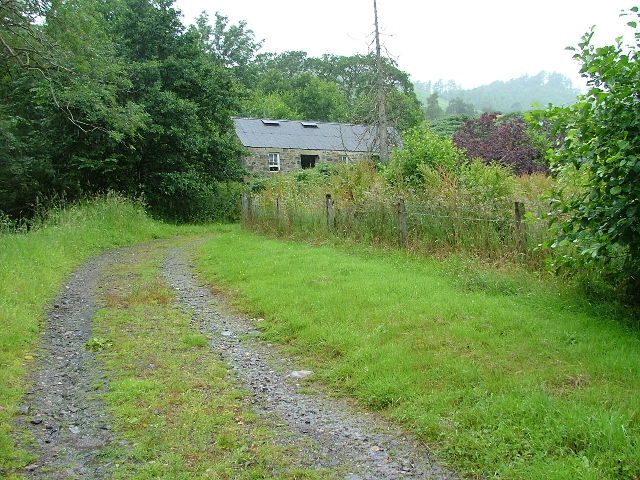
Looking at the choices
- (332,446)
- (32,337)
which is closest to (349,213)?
(32,337)

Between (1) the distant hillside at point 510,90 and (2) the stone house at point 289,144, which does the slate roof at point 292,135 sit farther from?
(1) the distant hillside at point 510,90

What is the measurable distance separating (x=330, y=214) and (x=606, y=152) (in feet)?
28.4

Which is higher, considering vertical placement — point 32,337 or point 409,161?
point 409,161

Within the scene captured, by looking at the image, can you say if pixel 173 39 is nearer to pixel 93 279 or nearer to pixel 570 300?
pixel 93 279

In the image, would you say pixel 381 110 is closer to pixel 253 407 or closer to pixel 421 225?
pixel 421 225

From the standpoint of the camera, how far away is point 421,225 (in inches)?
443

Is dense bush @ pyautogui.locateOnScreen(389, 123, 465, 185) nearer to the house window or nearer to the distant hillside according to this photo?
the house window

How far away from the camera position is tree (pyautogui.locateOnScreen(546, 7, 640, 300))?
17.8ft

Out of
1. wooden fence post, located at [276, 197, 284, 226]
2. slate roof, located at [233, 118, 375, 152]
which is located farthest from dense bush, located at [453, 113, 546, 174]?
wooden fence post, located at [276, 197, 284, 226]

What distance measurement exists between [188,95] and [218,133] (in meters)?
2.16

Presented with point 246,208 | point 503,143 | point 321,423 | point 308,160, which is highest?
point 503,143

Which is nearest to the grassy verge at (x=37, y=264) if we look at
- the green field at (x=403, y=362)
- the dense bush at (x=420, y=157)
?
Result: the green field at (x=403, y=362)

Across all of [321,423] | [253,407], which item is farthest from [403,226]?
[321,423]

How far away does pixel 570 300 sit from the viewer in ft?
22.5
